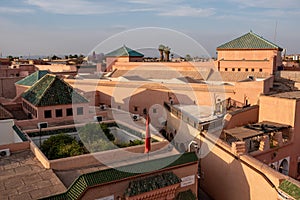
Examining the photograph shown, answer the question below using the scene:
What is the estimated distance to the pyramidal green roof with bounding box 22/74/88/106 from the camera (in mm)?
14977

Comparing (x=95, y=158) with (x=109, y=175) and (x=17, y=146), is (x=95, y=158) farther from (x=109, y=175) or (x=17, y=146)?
(x=17, y=146)

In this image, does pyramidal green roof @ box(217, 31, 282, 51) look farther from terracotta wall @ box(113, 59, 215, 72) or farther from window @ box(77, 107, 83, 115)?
window @ box(77, 107, 83, 115)

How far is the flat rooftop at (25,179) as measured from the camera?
780 centimetres

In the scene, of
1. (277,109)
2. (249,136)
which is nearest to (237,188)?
(249,136)

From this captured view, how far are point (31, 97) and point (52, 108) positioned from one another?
200cm

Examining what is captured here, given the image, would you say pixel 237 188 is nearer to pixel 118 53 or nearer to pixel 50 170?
pixel 50 170

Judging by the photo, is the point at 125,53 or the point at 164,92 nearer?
the point at 164,92

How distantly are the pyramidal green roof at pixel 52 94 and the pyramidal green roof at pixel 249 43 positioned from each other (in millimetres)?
17925

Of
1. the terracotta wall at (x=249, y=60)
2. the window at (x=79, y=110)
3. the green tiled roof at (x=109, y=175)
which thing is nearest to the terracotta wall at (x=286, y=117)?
the green tiled roof at (x=109, y=175)

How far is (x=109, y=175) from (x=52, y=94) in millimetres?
8762

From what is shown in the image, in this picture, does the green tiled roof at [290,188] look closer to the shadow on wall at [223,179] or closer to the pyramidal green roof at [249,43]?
the shadow on wall at [223,179]

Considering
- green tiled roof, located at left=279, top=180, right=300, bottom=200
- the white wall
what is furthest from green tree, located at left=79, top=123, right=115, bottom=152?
green tiled roof, located at left=279, top=180, right=300, bottom=200

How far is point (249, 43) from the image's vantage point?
2798 centimetres

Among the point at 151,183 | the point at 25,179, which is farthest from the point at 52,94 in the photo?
the point at 151,183
